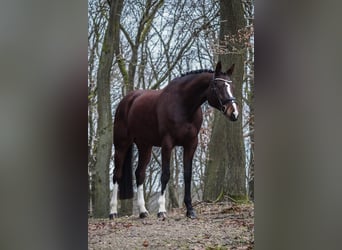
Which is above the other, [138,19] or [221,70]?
[138,19]

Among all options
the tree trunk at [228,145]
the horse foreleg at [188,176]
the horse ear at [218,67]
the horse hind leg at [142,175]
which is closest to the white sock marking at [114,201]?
the horse hind leg at [142,175]

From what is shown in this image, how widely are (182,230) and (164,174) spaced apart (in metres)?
0.35

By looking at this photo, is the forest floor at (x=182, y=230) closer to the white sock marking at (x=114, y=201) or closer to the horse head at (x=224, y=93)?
the white sock marking at (x=114, y=201)

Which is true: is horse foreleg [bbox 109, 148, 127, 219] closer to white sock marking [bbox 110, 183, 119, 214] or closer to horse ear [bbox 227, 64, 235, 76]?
white sock marking [bbox 110, 183, 119, 214]

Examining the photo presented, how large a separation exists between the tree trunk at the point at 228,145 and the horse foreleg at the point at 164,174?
0.79ft

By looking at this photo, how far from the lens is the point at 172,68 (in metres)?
2.55

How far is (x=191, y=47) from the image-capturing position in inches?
99.9

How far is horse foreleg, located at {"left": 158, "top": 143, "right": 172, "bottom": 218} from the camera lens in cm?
253

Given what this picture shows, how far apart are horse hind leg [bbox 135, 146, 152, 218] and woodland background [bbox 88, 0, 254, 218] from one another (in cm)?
4

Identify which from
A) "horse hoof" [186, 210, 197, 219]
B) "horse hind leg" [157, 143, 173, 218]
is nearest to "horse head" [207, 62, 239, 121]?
"horse hind leg" [157, 143, 173, 218]
